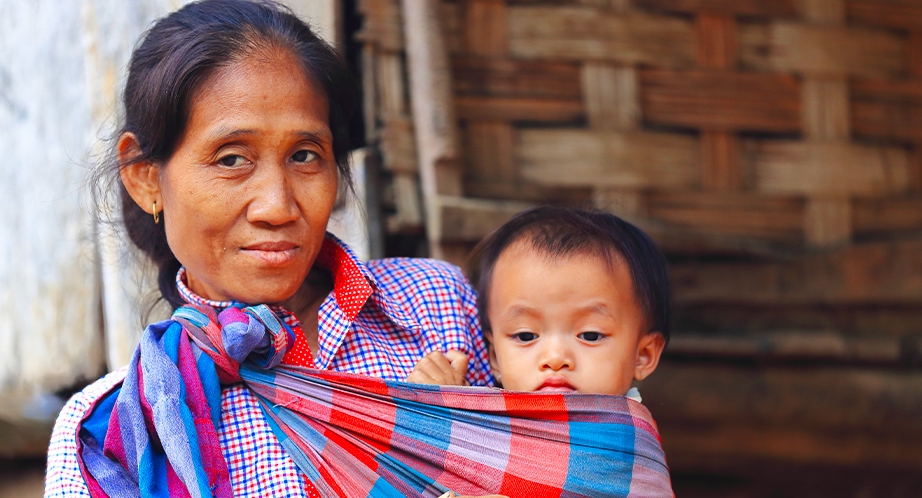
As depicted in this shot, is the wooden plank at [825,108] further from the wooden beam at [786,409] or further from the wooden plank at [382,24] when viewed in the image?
the wooden plank at [382,24]

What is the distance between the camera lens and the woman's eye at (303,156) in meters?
1.98

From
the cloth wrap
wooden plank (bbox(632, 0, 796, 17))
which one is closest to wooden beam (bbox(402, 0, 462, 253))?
wooden plank (bbox(632, 0, 796, 17))

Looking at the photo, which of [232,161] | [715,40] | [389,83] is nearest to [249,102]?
[232,161]

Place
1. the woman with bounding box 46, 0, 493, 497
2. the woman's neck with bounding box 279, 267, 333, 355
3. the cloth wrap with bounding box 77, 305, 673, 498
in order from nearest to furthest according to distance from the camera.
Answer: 1. the cloth wrap with bounding box 77, 305, 673, 498
2. the woman with bounding box 46, 0, 493, 497
3. the woman's neck with bounding box 279, 267, 333, 355

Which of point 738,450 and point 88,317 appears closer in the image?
point 88,317

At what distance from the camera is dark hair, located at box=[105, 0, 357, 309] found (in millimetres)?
1904

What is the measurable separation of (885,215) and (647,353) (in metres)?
1.92

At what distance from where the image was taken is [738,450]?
3.92m

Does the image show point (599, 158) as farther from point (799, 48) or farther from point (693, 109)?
point (799, 48)

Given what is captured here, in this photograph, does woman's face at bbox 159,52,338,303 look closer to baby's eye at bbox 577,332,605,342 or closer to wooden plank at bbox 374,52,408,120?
baby's eye at bbox 577,332,605,342

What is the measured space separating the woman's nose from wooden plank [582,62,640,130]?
64.5 inches

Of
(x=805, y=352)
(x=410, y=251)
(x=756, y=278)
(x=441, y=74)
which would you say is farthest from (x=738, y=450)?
(x=441, y=74)

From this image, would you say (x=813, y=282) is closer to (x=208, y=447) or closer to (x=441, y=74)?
(x=441, y=74)

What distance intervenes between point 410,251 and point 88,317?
1112 mm
